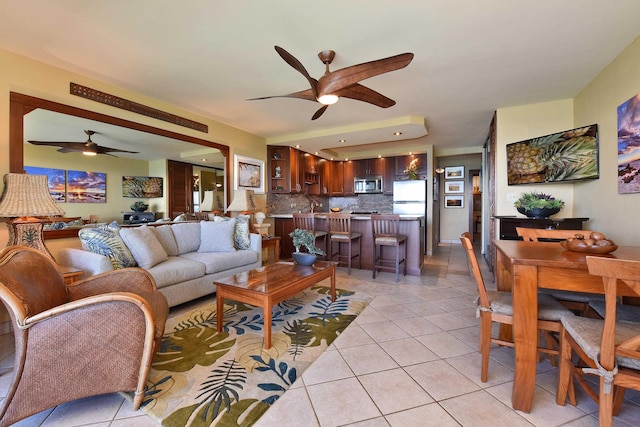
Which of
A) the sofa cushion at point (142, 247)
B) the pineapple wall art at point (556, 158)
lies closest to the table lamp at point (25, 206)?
the sofa cushion at point (142, 247)

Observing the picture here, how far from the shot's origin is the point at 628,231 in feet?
7.50

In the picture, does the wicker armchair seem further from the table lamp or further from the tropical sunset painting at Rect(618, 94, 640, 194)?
the tropical sunset painting at Rect(618, 94, 640, 194)

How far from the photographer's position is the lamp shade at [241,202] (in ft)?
13.9

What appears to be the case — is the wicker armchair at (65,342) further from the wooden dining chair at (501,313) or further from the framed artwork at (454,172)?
the framed artwork at (454,172)

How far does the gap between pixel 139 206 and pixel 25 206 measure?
1.44m

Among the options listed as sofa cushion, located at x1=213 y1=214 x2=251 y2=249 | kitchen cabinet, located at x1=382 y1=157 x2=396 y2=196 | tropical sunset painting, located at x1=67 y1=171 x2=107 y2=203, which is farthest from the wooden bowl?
kitchen cabinet, located at x1=382 y1=157 x2=396 y2=196

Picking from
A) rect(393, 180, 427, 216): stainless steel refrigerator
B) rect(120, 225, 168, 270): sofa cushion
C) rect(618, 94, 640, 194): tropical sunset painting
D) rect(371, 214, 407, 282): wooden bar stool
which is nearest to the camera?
rect(618, 94, 640, 194): tropical sunset painting

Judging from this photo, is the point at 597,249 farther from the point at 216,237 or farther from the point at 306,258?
the point at 216,237

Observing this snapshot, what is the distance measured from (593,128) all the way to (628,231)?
1186mm

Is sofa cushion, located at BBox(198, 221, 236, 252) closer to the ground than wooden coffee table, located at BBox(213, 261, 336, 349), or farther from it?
farther from it

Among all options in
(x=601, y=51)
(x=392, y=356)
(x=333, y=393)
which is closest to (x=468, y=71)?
(x=601, y=51)

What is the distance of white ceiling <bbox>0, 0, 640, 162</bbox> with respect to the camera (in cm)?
186

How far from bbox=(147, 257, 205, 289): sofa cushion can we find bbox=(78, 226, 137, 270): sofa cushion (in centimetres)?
26

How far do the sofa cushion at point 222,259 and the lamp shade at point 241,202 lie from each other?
0.91 meters
